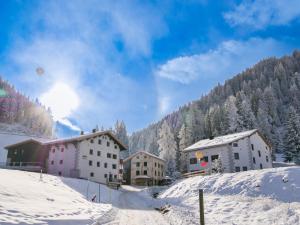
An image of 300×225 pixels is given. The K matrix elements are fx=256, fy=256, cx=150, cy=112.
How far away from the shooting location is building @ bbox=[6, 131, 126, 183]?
45.0 meters

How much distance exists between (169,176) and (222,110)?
36.1 m

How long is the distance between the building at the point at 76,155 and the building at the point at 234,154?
16274 millimetres

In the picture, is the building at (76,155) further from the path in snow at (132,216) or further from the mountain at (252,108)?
the mountain at (252,108)

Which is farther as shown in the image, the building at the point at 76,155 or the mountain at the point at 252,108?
the mountain at the point at 252,108

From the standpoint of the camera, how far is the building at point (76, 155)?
45000 millimetres

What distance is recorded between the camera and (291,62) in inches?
6619

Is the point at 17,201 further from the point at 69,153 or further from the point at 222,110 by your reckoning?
the point at 222,110

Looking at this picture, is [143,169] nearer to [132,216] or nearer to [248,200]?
[248,200]

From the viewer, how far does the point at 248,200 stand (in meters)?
20.0

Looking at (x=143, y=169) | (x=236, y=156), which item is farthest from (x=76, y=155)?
(x=143, y=169)

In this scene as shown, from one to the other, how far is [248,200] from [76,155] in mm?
31904

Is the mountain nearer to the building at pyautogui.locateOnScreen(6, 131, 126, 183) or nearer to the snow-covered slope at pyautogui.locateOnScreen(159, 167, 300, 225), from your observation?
the building at pyautogui.locateOnScreen(6, 131, 126, 183)

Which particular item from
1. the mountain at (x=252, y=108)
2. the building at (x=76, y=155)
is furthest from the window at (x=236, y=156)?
the mountain at (x=252, y=108)

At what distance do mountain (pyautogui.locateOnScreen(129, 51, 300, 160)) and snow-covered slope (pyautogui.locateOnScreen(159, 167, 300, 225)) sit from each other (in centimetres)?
4743
